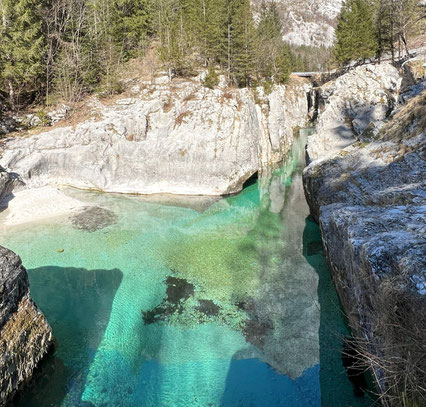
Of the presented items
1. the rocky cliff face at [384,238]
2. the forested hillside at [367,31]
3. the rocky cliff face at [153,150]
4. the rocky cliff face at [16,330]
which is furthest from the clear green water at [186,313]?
the forested hillside at [367,31]

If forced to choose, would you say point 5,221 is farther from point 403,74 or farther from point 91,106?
point 403,74

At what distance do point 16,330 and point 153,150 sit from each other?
17634 mm

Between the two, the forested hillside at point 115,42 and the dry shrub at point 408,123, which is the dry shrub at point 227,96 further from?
the dry shrub at point 408,123

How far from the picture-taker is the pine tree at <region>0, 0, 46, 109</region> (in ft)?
81.1

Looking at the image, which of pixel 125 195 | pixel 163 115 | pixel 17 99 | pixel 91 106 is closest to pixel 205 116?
pixel 163 115

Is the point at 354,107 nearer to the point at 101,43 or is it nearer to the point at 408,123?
the point at 408,123

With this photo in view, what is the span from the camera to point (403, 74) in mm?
17453

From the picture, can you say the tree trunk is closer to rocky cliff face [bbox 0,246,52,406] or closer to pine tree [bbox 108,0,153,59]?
pine tree [bbox 108,0,153,59]

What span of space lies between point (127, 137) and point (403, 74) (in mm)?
19475

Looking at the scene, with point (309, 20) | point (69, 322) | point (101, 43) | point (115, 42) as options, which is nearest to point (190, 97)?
point (101, 43)

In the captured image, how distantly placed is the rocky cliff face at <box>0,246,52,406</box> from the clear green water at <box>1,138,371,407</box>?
628mm

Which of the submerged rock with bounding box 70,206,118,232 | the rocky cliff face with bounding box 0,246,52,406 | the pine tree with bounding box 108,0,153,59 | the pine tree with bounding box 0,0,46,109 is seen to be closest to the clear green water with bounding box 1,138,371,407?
the submerged rock with bounding box 70,206,118,232

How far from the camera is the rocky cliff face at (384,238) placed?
4.19 meters

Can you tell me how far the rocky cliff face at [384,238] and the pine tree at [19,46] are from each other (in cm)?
2568
